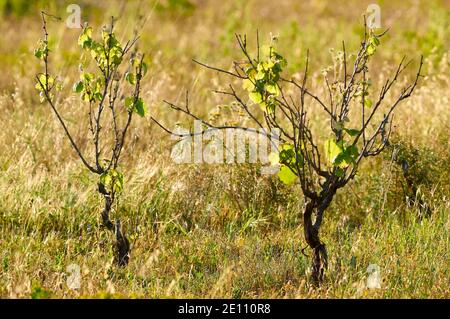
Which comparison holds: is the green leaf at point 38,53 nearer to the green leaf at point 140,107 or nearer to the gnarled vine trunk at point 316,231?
the green leaf at point 140,107

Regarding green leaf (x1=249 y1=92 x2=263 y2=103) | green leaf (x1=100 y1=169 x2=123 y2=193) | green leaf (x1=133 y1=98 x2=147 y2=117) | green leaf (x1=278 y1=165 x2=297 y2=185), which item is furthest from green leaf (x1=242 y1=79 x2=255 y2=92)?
green leaf (x1=100 y1=169 x2=123 y2=193)

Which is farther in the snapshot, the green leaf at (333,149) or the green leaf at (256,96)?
the green leaf at (256,96)

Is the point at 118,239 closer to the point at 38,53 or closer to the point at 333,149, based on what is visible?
the point at 38,53

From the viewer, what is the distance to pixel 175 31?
1314cm

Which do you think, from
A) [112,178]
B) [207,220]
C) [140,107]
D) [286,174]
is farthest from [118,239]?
[286,174]

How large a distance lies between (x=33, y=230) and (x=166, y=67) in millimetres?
4084

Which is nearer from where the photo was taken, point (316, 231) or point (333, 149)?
point (333, 149)

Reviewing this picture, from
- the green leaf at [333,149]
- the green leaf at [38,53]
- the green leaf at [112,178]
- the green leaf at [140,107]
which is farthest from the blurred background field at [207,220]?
the green leaf at [38,53]

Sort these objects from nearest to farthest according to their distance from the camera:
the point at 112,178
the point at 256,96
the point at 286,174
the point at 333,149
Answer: the point at 333,149, the point at 256,96, the point at 286,174, the point at 112,178

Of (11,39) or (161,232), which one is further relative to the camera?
(11,39)

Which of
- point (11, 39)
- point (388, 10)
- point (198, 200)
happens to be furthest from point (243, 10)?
A: point (198, 200)

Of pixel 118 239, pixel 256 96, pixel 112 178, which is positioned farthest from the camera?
pixel 118 239
